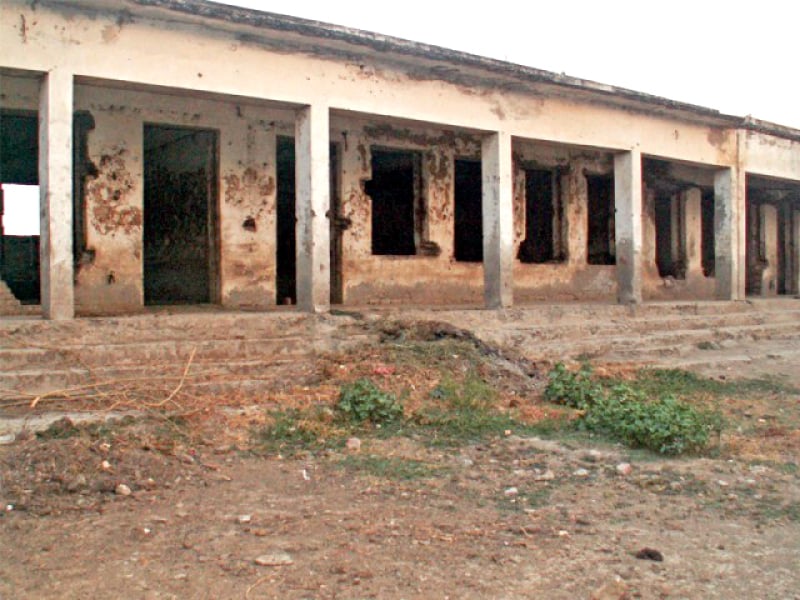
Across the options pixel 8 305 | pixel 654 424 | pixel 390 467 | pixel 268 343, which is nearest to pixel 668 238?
pixel 268 343

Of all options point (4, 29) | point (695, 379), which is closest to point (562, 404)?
point (695, 379)

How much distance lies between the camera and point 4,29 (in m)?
7.19

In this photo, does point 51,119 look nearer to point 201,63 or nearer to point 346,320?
point 201,63

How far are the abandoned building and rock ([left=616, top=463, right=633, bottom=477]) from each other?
4389 millimetres

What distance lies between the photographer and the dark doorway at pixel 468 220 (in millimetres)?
16062

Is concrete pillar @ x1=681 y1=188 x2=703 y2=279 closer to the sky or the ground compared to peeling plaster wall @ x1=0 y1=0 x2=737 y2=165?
closer to the ground

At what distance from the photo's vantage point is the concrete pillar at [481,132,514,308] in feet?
35.0

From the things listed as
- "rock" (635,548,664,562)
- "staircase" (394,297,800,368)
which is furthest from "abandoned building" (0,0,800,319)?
"rock" (635,548,664,562)

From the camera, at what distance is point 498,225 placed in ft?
35.2

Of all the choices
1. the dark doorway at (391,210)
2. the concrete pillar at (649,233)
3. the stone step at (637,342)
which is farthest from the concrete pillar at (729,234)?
the dark doorway at (391,210)

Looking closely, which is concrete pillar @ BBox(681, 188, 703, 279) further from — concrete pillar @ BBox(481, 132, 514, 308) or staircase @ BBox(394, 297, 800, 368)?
concrete pillar @ BBox(481, 132, 514, 308)

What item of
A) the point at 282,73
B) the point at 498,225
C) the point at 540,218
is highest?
the point at 282,73

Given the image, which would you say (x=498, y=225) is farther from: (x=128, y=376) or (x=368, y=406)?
(x=128, y=376)

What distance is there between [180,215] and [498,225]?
4754mm
